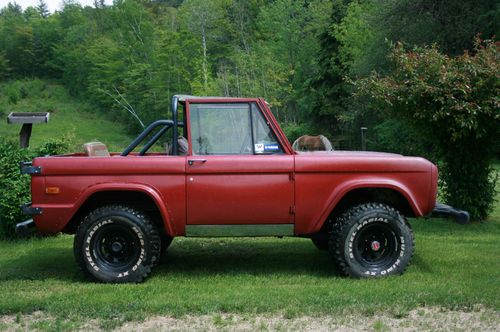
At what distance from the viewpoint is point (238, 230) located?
6.64m

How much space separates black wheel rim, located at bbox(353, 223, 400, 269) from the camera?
672 centimetres

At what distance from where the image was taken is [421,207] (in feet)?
22.1

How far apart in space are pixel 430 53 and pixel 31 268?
21.6ft

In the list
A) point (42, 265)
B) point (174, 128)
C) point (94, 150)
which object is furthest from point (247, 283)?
point (42, 265)

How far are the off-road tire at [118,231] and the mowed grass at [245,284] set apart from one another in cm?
19

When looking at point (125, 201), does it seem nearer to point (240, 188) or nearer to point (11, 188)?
point (240, 188)

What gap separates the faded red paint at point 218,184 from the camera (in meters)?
6.51

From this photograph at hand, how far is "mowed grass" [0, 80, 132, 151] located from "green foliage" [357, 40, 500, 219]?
4950cm

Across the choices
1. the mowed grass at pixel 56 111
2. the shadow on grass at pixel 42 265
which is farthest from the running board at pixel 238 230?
the mowed grass at pixel 56 111

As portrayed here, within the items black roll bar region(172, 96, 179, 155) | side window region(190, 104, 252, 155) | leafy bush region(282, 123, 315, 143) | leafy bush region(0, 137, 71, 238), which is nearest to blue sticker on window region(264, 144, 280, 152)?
side window region(190, 104, 252, 155)

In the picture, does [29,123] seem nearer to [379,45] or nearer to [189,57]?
[379,45]

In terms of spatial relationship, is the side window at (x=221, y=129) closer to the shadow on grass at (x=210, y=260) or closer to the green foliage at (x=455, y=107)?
the shadow on grass at (x=210, y=260)

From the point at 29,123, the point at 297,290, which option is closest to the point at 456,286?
the point at 297,290

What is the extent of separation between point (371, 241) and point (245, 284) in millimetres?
1468
